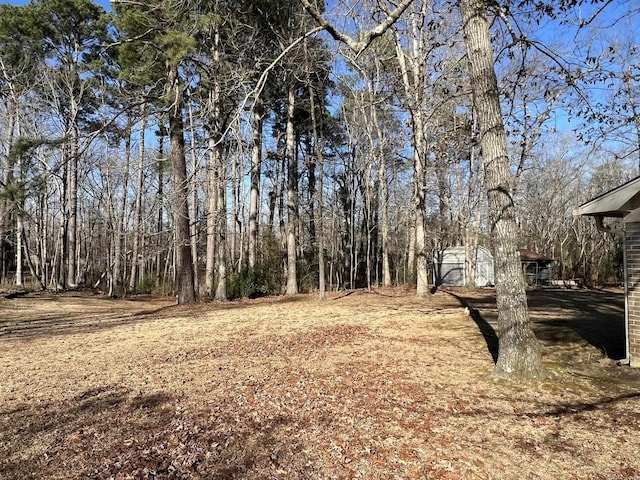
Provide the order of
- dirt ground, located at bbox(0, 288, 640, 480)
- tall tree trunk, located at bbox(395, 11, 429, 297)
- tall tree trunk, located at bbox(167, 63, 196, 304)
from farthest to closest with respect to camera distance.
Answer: tall tree trunk, located at bbox(395, 11, 429, 297) → tall tree trunk, located at bbox(167, 63, 196, 304) → dirt ground, located at bbox(0, 288, 640, 480)

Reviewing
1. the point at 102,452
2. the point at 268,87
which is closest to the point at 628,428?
the point at 102,452

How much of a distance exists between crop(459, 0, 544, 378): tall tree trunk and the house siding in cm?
134

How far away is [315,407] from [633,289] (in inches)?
160

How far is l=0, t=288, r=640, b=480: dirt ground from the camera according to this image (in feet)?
9.41

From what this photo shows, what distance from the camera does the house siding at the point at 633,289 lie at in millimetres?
4859

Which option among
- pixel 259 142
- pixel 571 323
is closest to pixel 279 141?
pixel 259 142

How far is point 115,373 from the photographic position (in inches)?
206

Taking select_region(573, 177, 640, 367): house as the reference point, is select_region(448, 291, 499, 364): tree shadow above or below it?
below

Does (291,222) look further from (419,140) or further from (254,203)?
(419,140)

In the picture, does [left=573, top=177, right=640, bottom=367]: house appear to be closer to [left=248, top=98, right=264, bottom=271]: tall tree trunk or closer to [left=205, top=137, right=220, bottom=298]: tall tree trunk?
[left=205, top=137, right=220, bottom=298]: tall tree trunk

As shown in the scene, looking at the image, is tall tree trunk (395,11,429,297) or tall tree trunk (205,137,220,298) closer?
tall tree trunk (395,11,429,297)

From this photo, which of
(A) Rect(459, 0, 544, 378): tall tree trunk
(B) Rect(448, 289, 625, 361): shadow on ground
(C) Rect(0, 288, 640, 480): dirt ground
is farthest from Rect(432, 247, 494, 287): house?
(A) Rect(459, 0, 544, 378): tall tree trunk

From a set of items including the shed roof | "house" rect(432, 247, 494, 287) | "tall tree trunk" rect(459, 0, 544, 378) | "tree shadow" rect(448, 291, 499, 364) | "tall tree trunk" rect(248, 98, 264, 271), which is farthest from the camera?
"house" rect(432, 247, 494, 287)

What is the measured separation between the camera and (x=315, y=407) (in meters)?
3.91
